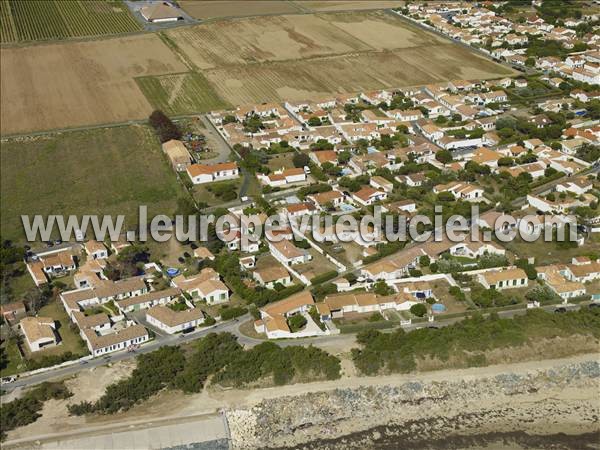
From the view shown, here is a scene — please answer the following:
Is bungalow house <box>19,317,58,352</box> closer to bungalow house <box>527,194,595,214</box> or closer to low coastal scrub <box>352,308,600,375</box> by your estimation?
low coastal scrub <box>352,308,600,375</box>

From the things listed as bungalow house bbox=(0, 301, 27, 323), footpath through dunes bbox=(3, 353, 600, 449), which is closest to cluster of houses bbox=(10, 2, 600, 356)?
bungalow house bbox=(0, 301, 27, 323)

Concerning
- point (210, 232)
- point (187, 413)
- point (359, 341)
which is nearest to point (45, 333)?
point (187, 413)

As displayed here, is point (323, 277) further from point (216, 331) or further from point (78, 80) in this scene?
point (78, 80)

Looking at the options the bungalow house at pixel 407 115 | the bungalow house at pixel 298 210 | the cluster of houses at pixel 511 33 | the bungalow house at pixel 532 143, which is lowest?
the cluster of houses at pixel 511 33

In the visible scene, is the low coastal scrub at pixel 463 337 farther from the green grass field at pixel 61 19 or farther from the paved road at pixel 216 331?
the green grass field at pixel 61 19

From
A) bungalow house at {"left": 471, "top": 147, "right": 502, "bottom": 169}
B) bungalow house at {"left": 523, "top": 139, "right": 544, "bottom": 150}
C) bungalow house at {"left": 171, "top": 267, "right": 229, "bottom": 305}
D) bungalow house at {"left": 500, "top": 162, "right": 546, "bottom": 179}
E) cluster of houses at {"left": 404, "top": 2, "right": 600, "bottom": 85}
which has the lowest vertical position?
cluster of houses at {"left": 404, "top": 2, "right": 600, "bottom": 85}

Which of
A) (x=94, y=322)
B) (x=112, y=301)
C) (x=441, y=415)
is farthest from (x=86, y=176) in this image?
(x=441, y=415)

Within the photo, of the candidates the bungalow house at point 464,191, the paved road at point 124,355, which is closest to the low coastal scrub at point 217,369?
the paved road at point 124,355

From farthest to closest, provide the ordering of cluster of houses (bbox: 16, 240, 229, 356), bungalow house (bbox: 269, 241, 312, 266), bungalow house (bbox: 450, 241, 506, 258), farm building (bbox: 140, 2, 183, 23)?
1. farm building (bbox: 140, 2, 183, 23)
2. bungalow house (bbox: 450, 241, 506, 258)
3. bungalow house (bbox: 269, 241, 312, 266)
4. cluster of houses (bbox: 16, 240, 229, 356)
